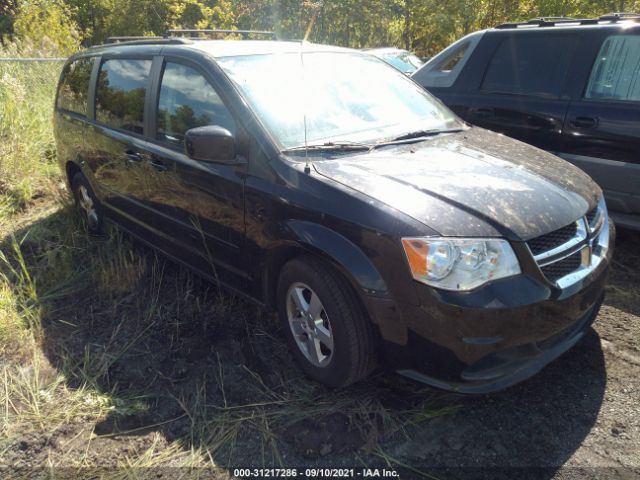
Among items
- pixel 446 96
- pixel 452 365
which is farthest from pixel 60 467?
pixel 446 96

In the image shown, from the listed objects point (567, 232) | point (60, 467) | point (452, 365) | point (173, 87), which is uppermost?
point (173, 87)

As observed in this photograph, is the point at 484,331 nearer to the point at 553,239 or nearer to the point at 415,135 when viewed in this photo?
the point at 553,239

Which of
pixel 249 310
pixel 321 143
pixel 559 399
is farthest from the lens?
pixel 249 310

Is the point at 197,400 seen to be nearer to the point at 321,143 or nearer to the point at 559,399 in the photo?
the point at 321,143

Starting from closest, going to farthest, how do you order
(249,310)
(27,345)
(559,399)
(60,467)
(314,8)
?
1. (60,467)
2. (559,399)
3. (27,345)
4. (249,310)
5. (314,8)

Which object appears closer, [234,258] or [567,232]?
[567,232]

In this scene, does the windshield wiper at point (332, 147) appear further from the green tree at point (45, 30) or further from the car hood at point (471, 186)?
Result: the green tree at point (45, 30)

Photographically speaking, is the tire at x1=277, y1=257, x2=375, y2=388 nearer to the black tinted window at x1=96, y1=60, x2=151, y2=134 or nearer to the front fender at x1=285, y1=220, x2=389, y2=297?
the front fender at x1=285, y1=220, x2=389, y2=297

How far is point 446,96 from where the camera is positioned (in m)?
4.82

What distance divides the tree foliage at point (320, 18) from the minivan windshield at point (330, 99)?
9153mm

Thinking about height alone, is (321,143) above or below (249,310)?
above

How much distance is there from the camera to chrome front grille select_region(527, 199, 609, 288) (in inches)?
87.3

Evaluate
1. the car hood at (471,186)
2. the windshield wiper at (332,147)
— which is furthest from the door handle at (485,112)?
the windshield wiper at (332,147)

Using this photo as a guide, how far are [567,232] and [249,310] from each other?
6.64 feet
